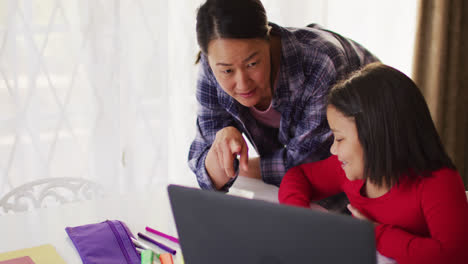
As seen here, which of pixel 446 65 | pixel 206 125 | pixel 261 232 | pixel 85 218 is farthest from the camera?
pixel 446 65

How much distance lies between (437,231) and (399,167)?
16 centimetres

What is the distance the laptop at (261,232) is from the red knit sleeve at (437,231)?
417 mm

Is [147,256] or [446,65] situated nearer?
[147,256]

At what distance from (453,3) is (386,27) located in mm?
339

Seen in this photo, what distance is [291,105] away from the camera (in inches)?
53.6

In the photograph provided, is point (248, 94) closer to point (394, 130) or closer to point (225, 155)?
point (225, 155)

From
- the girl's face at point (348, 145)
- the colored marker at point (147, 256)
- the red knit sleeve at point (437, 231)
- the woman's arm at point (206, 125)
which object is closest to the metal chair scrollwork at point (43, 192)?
the woman's arm at point (206, 125)

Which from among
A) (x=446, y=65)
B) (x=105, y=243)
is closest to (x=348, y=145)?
(x=105, y=243)

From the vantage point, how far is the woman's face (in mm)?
1163

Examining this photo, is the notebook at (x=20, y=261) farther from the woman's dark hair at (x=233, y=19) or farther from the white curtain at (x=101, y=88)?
the white curtain at (x=101, y=88)

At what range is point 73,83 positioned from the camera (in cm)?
208

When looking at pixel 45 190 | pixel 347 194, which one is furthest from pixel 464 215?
pixel 45 190

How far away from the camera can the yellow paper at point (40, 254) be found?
1.00 meters

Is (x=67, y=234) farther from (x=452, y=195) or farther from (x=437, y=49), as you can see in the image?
(x=437, y=49)
